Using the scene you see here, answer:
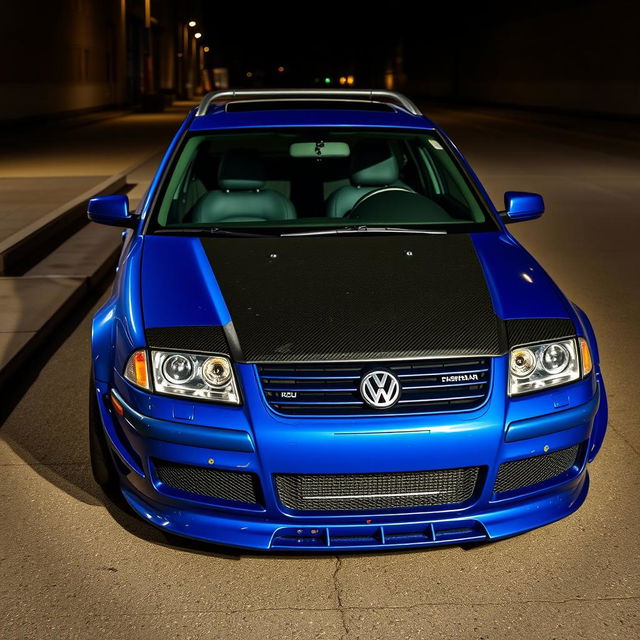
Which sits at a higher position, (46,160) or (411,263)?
(411,263)

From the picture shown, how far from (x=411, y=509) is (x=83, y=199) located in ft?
34.7

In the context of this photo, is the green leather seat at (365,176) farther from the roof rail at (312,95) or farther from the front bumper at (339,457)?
the front bumper at (339,457)

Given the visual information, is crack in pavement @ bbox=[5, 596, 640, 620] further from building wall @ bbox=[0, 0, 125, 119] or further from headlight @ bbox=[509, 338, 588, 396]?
building wall @ bbox=[0, 0, 125, 119]

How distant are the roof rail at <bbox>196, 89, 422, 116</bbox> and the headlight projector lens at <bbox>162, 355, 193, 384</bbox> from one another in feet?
8.84

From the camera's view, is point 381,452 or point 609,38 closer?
point 381,452

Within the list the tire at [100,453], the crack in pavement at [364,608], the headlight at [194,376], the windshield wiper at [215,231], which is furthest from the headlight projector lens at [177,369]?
the windshield wiper at [215,231]

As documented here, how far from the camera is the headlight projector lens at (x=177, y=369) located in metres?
3.53

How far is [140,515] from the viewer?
364 centimetres

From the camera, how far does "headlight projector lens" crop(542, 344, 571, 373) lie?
12.0ft

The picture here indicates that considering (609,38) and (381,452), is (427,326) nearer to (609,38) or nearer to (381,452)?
(381,452)

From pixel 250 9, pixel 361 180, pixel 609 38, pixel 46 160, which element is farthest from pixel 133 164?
pixel 250 9

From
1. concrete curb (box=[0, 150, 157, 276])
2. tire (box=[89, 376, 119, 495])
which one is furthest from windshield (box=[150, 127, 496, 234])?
concrete curb (box=[0, 150, 157, 276])

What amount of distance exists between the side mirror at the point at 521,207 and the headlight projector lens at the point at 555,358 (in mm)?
1664

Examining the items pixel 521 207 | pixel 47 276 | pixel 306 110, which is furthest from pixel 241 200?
pixel 47 276
